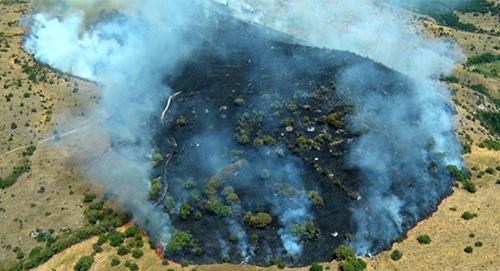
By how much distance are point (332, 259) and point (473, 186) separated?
1173 inches

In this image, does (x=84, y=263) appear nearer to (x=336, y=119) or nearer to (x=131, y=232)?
(x=131, y=232)

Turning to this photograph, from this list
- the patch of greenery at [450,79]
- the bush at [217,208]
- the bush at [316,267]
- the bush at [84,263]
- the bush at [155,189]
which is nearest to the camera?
the bush at [316,267]

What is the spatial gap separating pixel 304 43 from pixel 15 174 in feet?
243

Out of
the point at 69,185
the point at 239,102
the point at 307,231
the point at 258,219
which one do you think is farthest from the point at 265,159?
the point at 69,185

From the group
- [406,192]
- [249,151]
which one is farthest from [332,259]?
[249,151]

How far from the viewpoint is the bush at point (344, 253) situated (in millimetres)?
86250

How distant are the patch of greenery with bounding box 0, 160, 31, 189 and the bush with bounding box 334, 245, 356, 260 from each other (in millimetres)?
54065

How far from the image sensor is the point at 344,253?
8638 cm

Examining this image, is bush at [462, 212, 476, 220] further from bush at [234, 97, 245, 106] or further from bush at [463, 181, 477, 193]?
bush at [234, 97, 245, 106]

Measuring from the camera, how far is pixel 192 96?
408 ft

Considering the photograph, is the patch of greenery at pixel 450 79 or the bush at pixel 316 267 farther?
the patch of greenery at pixel 450 79

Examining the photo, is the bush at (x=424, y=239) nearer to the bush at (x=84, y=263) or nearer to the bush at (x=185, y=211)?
the bush at (x=185, y=211)

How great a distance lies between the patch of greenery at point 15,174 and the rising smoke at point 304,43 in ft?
38.8

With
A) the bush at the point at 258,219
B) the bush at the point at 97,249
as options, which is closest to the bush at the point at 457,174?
the bush at the point at 258,219
